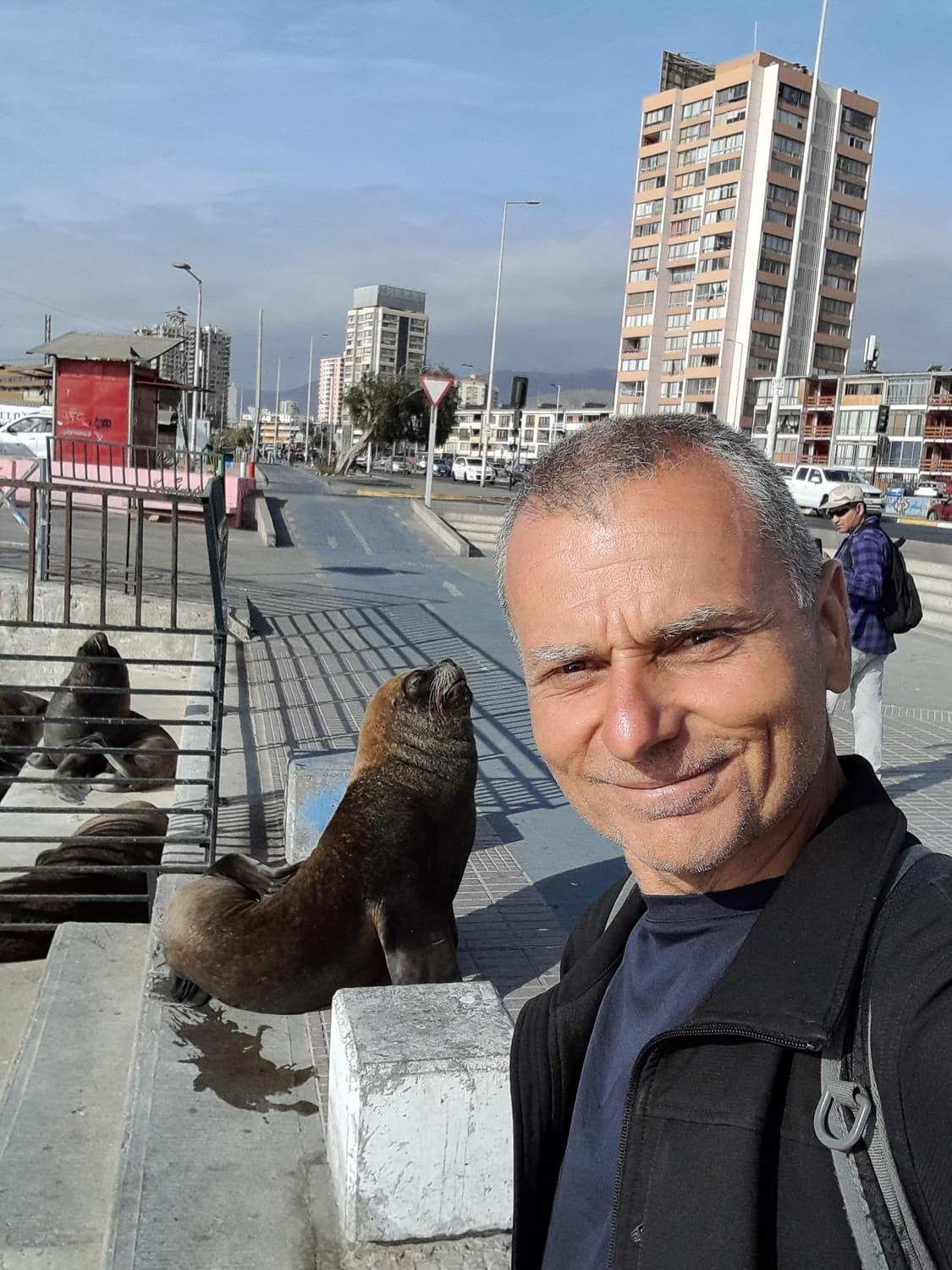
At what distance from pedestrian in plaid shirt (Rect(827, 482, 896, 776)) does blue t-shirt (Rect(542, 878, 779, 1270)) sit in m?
5.86

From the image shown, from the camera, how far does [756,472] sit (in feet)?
4.51

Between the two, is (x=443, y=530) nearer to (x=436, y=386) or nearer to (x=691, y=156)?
(x=436, y=386)

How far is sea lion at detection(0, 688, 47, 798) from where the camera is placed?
8.51 metres

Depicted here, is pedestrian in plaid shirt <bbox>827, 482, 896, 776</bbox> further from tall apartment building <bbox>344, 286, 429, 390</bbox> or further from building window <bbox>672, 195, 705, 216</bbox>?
tall apartment building <bbox>344, 286, 429, 390</bbox>

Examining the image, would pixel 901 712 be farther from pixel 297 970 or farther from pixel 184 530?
pixel 184 530

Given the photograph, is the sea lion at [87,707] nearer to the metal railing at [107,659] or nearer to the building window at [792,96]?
the metal railing at [107,659]

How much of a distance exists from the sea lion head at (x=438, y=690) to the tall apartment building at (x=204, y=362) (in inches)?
897

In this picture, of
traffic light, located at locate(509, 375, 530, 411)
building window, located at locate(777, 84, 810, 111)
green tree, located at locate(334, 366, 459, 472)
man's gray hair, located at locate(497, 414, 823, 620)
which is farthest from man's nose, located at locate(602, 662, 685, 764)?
building window, located at locate(777, 84, 810, 111)

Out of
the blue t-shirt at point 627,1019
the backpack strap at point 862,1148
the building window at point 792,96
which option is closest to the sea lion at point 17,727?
the blue t-shirt at point 627,1019

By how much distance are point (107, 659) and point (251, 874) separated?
1.64 meters

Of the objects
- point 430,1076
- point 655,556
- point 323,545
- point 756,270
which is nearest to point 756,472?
point 655,556

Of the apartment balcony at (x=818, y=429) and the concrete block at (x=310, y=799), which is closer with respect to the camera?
the concrete block at (x=310, y=799)

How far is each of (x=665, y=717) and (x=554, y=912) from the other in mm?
4115

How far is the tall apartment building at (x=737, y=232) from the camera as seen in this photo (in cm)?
8456
